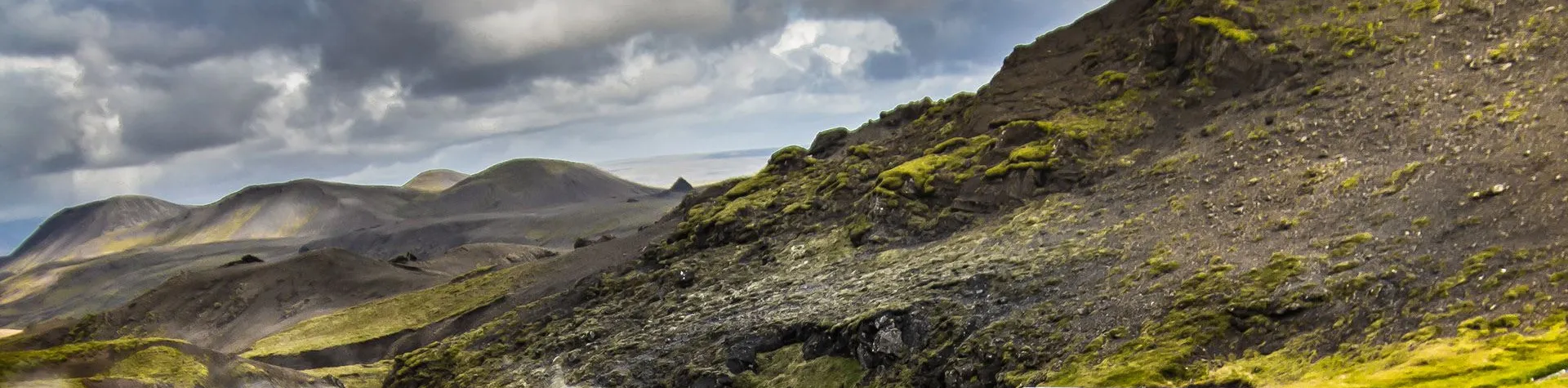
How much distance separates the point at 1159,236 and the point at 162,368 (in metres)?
77.3

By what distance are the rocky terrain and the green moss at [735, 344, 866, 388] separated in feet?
0.66

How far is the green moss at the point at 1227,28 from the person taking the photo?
8225 centimetres

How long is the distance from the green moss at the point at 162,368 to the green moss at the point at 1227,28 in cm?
8599

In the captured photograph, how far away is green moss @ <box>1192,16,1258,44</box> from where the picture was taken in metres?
82.2

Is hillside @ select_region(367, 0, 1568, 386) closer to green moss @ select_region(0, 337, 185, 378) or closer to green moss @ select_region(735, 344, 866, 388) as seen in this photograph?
green moss @ select_region(735, 344, 866, 388)

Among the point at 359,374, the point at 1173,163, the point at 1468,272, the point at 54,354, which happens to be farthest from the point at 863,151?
the point at 54,354

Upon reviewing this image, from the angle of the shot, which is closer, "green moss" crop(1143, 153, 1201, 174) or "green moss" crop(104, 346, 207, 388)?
"green moss" crop(1143, 153, 1201, 174)

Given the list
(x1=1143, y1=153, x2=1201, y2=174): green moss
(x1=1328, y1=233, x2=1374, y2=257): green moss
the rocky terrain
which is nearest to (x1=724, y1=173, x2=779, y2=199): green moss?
the rocky terrain

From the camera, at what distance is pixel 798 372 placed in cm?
6831

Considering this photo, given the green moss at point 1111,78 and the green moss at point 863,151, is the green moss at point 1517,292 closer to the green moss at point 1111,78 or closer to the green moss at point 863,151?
the green moss at point 1111,78

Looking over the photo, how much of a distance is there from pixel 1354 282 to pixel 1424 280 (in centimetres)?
267

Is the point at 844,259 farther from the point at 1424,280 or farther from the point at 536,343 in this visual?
the point at 1424,280

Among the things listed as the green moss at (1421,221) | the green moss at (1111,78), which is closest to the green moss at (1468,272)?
the green moss at (1421,221)

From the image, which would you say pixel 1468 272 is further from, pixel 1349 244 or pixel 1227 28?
pixel 1227 28
